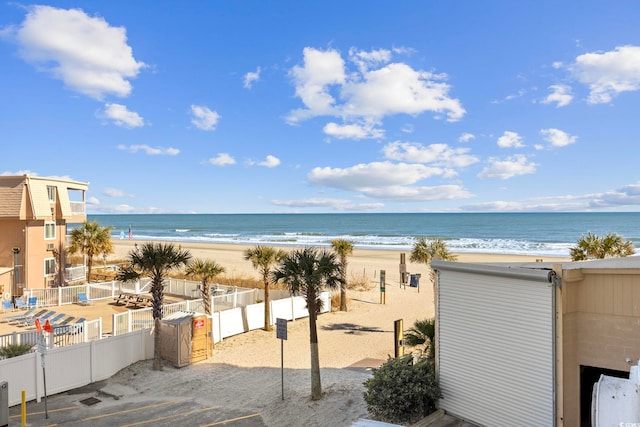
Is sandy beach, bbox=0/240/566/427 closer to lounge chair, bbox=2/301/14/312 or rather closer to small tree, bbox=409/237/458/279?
lounge chair, bbox=2/301/14/312

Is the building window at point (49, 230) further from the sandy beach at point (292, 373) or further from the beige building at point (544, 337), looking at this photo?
the beige building at point (544, 337)

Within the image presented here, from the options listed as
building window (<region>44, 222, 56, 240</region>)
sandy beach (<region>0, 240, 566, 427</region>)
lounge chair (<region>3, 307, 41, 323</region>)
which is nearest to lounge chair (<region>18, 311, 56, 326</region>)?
lounge chair (<region>3, 307, 41, 323</region>)

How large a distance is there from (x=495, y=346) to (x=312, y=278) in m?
4.82

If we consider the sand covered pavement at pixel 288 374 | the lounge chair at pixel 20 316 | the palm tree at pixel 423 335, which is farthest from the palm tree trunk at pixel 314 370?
the lounge chair at pixel 20 316

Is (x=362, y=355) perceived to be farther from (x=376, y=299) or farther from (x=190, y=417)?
(x=376, y=299)

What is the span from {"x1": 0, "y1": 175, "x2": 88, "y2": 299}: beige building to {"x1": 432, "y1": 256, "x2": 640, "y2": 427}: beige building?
2484cm

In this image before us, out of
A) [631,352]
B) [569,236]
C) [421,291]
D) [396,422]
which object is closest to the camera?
[631,352]

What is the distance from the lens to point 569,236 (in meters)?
84.9

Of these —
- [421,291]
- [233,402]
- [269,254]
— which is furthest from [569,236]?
[233,402]

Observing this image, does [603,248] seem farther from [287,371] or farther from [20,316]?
[20,316]


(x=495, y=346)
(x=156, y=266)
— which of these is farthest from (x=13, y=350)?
(x=495, y=346)

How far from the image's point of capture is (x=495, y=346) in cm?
810

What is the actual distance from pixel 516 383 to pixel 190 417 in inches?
310

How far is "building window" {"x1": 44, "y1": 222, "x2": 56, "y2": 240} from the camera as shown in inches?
1014
